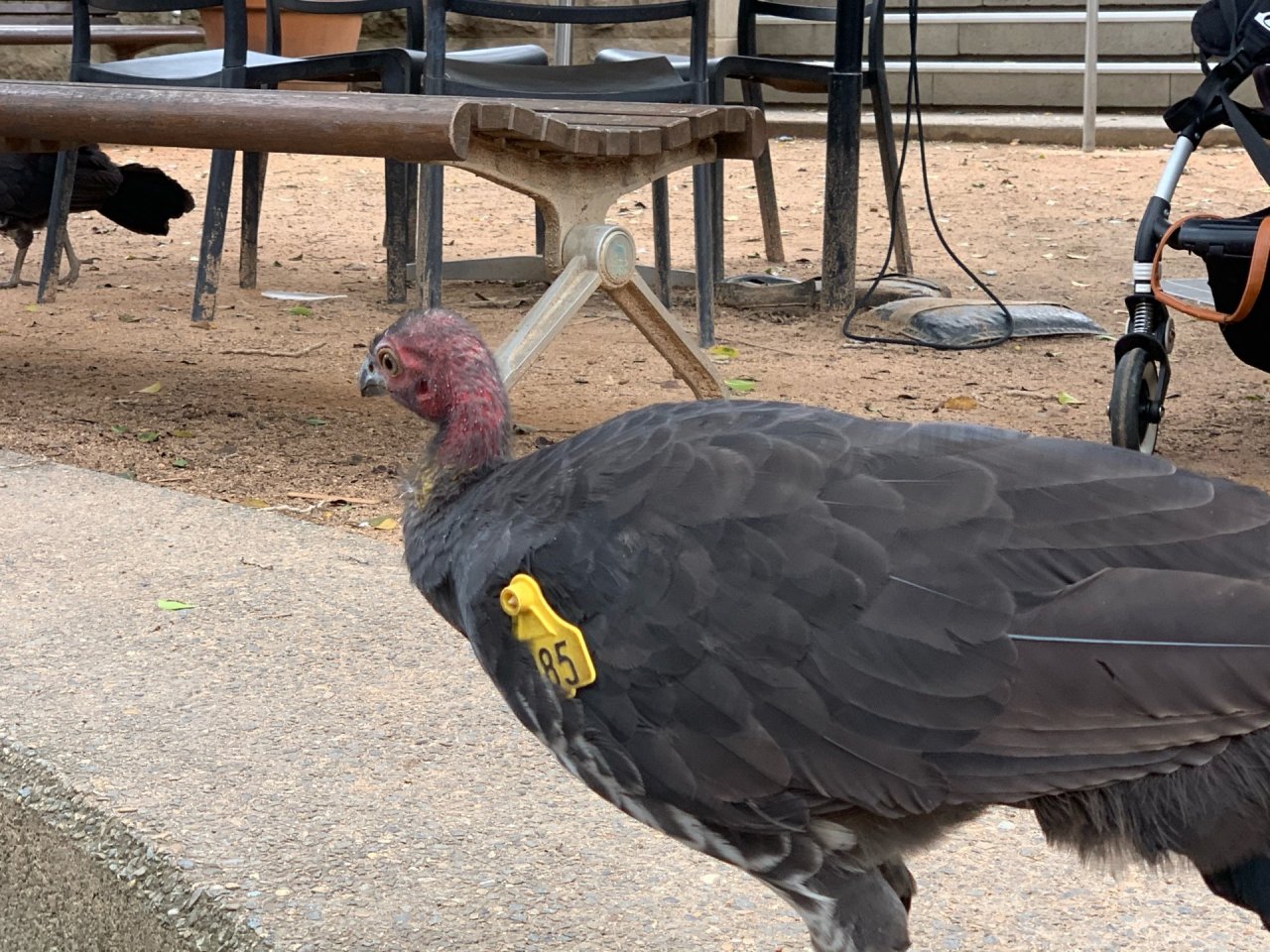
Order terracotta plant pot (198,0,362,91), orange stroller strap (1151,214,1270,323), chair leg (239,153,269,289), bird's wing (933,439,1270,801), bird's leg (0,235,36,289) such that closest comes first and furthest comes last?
bird's wing (933,439,1270,801) → orange stroller strap (1151,214,1270,323) → chair leg (239,153,269,289) → bird's leg (0,235,36,289) → terracotta plant pot (198,0,362,91)

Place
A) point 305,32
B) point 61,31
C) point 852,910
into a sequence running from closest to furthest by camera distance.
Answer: point 852,910 → point 61,31 → point 305,32

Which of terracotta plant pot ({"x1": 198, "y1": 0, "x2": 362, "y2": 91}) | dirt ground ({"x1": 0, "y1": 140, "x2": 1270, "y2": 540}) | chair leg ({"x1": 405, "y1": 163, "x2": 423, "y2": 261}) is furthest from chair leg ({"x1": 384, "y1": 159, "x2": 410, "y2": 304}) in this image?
terracotta plant pot ({"x1": 198, "y1": 0, "x2": 362, "y2": 91})

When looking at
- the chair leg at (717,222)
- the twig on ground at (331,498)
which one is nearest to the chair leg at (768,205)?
the chair leg at (717,222)

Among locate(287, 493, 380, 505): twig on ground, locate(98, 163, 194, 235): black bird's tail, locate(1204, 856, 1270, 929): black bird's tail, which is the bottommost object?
locate(287, 493, 380, 505): twig on ground

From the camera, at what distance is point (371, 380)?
248cm

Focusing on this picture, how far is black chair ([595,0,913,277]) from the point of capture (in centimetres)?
686

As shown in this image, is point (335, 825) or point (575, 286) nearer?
point (335, 825)

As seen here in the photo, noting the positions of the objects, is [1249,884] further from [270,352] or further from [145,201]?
[145,201]

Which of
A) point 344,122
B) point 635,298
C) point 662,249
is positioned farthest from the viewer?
point 662,249

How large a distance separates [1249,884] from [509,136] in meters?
2.65

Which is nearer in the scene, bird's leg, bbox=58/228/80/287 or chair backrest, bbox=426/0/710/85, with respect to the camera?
chair backrest, bbox=426/0/710/85

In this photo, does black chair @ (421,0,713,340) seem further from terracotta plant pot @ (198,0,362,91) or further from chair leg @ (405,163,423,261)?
terracotta plant pot @ (198,0,362,91)

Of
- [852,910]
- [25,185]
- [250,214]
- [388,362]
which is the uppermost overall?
[25,185]

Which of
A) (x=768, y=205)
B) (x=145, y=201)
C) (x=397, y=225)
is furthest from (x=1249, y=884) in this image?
(x=145, y=201)
